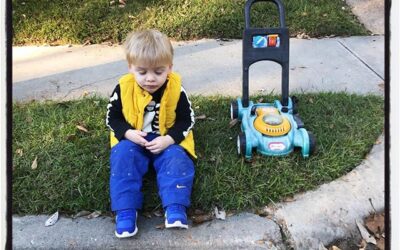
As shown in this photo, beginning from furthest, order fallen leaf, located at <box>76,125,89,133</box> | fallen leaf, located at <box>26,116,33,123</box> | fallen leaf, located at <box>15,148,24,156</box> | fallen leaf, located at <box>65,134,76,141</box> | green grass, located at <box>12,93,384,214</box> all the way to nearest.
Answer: fallen leaf, located at <box>26,116,33,123</box> → fallen leaf, located at <box>76,125,89,133</box> → fallen leaf, located at <box>65,134,76,141</box> → fallen leaf, located at <box>15,148,24,156</box> → green grass, located at <box>12,93,384,214</box>

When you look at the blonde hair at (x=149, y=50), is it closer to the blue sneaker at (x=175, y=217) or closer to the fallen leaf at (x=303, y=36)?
the blue sneaker at (x=175, y=217)

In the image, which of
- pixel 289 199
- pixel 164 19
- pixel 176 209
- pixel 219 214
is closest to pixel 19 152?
pixel 176 209

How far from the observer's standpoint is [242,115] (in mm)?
3385

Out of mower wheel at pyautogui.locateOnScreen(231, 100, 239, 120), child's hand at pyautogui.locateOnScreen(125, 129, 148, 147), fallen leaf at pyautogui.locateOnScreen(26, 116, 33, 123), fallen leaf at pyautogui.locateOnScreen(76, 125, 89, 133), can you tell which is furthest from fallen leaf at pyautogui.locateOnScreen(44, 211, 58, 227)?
mower wheel at pyautogui.locateOnScreen(231, 100, 239, 120)

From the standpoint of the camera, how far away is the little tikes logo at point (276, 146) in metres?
3.03

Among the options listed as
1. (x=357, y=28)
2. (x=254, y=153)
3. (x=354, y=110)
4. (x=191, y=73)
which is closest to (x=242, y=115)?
(x=254, y=153)

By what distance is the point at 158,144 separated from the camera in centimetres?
280

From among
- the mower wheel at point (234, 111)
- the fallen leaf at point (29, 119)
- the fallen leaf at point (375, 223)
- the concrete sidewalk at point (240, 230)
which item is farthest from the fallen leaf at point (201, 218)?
the fallen leaf at point (29, 119)

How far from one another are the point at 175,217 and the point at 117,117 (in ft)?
2.48

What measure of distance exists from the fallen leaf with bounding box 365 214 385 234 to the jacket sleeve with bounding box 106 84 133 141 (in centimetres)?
140

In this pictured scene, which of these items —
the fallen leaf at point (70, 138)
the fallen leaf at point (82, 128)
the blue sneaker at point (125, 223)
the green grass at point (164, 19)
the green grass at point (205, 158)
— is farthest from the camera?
the green grass at point (164, 19)

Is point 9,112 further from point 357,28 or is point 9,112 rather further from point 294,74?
point 357,28

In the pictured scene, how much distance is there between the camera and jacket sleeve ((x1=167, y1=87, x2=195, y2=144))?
288cm

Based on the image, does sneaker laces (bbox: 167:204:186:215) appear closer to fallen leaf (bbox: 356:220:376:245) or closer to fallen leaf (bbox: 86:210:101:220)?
fallen leaf (bbox: 86:210:101:220)
